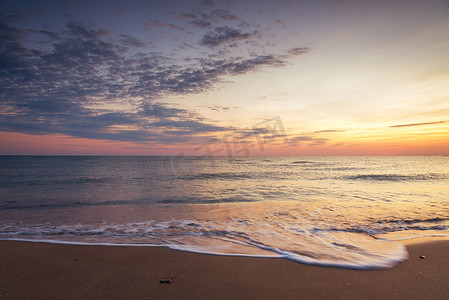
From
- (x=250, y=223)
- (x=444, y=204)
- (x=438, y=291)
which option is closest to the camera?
(x=438, y=291)

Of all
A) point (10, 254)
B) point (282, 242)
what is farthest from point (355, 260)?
point (10, 254)

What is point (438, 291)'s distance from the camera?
11.1 feet

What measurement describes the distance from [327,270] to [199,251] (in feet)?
8.93

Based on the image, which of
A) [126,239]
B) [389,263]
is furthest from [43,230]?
[389,263]

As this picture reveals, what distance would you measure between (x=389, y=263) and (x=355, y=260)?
2.03ft

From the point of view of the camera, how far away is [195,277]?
3.80 metres

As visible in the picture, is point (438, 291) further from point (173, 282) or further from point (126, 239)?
point (126, 239)

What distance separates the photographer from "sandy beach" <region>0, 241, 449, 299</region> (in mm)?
3287

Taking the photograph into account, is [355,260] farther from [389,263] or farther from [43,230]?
[43,230]

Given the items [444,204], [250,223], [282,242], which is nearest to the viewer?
[282,242]

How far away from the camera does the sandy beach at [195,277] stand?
329cm

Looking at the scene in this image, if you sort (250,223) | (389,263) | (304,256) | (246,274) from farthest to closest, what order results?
(250,223) → (304,256) → (389,263) → (246,274)

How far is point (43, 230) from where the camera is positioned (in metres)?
6.71

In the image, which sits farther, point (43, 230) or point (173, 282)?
point (43, 230)
